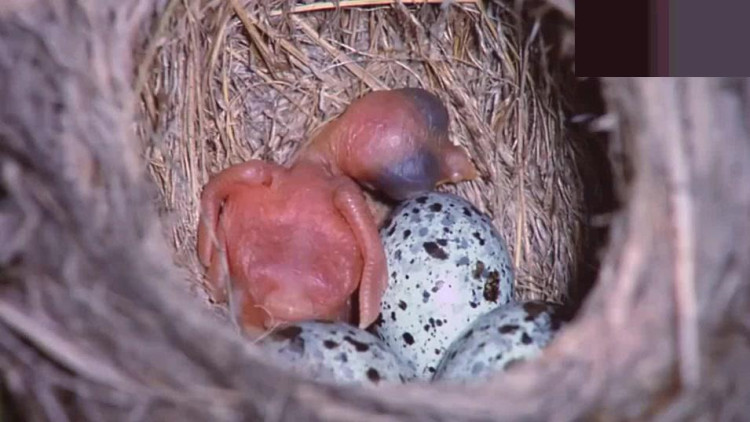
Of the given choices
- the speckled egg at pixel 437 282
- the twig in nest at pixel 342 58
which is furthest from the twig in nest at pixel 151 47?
the speckled egg at pixel 437 282

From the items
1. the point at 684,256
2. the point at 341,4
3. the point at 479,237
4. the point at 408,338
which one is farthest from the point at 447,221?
the point at 684,256

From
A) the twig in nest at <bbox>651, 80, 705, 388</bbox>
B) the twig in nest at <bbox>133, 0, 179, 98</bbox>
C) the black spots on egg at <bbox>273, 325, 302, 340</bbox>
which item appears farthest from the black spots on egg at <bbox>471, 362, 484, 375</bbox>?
the twig in nest at <bbox>133, 0, 179, 98</bbox>

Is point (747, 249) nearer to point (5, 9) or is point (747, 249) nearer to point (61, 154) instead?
point (61, 154)

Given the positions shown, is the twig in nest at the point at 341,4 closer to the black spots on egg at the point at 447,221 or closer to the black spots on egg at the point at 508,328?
the black spots on egg at the point at 447,221

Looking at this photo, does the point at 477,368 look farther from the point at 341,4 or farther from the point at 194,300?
the point at 341,4

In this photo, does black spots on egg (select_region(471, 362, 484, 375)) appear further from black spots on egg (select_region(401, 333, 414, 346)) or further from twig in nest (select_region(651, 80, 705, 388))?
twig in nest (select_region(651, 80, 705, 388))

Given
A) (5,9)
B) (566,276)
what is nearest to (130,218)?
(5,9)

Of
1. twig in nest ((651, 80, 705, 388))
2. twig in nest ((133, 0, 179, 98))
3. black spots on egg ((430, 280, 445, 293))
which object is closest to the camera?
twig in nest ((651, 80, 705, 388))
